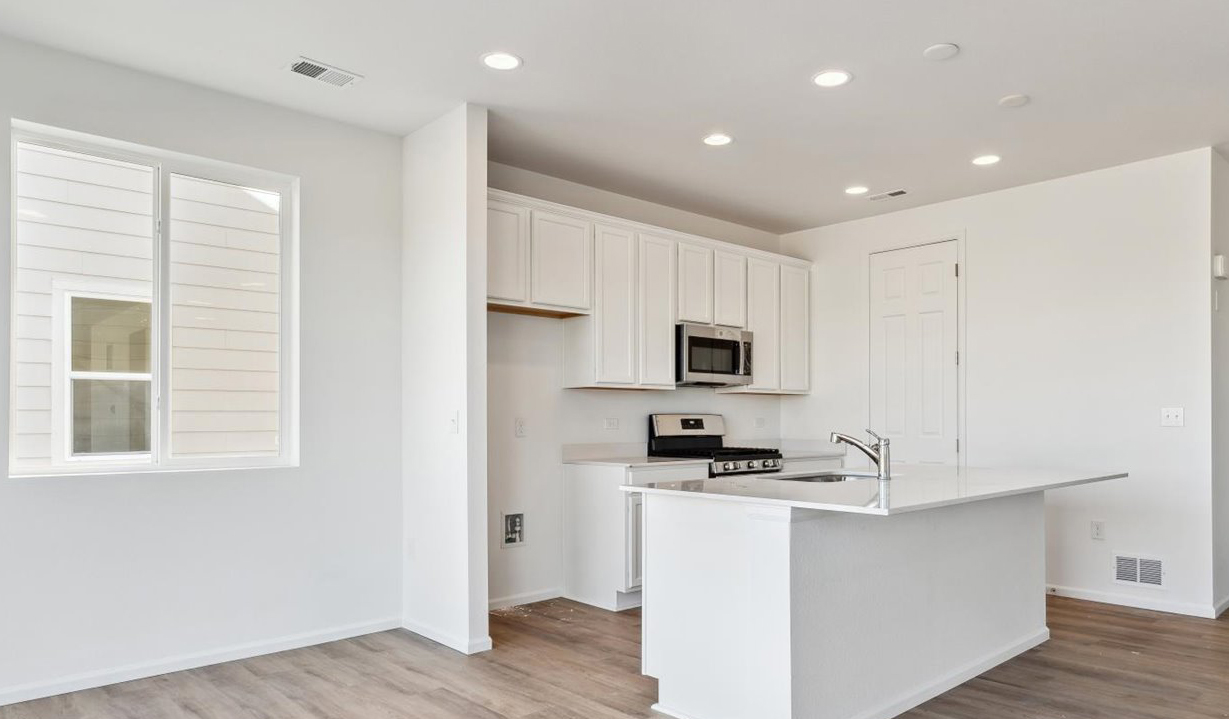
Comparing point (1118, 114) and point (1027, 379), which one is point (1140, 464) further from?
point (1118, 114)

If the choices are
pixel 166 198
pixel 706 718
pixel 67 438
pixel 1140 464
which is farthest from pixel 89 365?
pixel 1140 464

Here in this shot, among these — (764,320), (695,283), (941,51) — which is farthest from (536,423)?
(941,51)

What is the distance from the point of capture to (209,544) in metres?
3.68

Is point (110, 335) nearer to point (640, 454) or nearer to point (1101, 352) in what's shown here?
point (640, 454)

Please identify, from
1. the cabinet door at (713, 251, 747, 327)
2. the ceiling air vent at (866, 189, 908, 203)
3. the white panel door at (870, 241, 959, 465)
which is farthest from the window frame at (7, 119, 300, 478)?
the white panel door at (870, 241, 959, 465)

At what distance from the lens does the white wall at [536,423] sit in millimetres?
4773

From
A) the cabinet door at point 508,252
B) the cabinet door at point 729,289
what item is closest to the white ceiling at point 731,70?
the cabinet door at point 508,252

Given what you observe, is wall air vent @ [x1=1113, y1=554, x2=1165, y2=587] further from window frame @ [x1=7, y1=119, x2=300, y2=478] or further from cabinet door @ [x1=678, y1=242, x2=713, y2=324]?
window frame @ [x1=7, y1=119, x2=300, y2=478]

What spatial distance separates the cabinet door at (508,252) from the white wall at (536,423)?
0.36 meters

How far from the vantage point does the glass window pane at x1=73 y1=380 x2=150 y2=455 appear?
11.4ft

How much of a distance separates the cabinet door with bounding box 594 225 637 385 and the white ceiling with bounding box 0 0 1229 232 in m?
0.45

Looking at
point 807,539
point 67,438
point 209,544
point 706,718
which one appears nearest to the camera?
point 807,539

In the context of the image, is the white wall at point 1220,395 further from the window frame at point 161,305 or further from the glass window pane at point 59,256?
the glass window pane at point 59,256

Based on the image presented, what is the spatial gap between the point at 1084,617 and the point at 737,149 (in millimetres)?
3163
